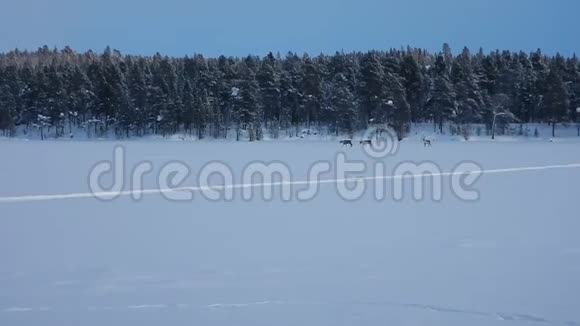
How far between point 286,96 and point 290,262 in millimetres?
47643

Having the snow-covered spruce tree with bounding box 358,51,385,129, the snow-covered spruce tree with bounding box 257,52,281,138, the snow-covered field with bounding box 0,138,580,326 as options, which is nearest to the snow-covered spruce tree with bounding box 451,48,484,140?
the snow-covered spruce tree with bounding box 358,51,385,129

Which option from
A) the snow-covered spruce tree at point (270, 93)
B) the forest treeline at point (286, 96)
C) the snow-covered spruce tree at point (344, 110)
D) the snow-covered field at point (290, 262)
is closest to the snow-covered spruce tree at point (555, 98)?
the forest treeline at point (286, 96)

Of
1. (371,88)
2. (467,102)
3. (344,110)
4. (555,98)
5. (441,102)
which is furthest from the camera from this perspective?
(371,88)

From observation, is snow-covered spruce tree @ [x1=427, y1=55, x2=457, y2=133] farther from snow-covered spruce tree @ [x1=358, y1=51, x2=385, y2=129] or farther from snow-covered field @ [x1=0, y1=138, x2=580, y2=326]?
snow-covered field @ [x1=0, y1=138, x2=580, y2=326]

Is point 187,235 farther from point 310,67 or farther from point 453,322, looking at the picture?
point 310,67

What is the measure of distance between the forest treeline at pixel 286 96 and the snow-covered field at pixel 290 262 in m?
34.3

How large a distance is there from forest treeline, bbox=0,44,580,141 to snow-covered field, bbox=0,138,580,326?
34.3m

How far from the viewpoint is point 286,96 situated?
5281 centimetres

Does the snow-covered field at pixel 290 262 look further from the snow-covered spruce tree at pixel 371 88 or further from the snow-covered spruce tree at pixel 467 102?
the snow-covered spruce tree at pixel 371 88

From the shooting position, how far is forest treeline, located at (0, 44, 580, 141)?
46844mm

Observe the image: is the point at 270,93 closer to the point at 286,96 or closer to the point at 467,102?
the point at 286,96

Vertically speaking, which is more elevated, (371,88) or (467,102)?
(371,88)

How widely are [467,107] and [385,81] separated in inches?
266

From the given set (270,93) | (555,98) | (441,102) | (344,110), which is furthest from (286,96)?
(555,98)
